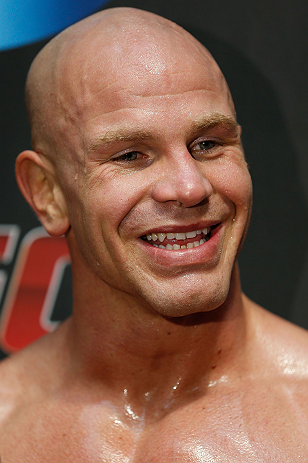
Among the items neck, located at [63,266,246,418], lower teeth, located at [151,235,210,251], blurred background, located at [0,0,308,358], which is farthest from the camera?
blurred background, located at [0,0,308,358]

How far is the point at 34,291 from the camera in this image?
3.27 metres

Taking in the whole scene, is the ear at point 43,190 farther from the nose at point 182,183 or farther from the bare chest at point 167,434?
the bare chest at point 167,434

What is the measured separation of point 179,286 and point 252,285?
1280mm

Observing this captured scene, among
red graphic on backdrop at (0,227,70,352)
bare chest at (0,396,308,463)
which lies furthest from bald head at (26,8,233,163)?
red graphic on backdrop at (0,227,70,352)

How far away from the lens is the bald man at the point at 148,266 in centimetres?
177

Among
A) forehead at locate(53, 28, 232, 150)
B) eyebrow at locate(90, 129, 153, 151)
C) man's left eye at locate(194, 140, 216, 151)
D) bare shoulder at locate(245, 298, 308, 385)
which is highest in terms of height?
forehead at locate(53, 28, 232, 150)

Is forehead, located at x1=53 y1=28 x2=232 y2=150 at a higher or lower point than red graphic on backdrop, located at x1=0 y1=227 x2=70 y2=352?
higher

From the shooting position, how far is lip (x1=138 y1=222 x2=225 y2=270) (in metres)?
1.77

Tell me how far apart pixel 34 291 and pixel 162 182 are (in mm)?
1727

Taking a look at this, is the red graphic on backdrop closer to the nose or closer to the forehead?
the forehead

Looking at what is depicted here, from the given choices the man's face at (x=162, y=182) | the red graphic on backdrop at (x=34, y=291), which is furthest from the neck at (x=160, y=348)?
the red graphic on backdrop at (x=34, y=291)

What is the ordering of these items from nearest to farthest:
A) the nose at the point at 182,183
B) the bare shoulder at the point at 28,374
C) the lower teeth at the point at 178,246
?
the nose at the point at 182,183
the lower teeth at the point at 178,246
the bare shoulder at the point at 28,374

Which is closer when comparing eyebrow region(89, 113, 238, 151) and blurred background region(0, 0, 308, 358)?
eyebrow region(89, 113, 238, 151)

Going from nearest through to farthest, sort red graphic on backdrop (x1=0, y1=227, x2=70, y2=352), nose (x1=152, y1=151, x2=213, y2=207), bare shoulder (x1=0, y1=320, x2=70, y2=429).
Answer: nose (x1=152, y1=151, x2=213, y2=207) < bare shoulder (x1=0, y1=320, x2=70, y2=429) < red graphic on backdrop (x1=0, y1=227, x2=70, y2=352)
